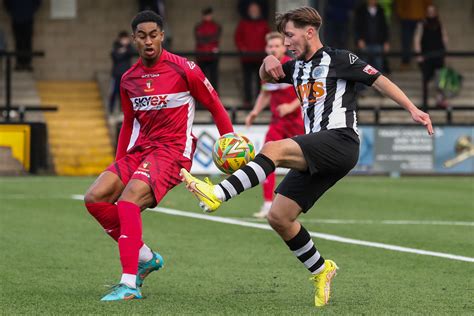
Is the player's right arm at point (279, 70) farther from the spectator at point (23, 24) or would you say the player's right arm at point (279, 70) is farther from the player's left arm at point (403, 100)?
the spectator at point (23, 24)

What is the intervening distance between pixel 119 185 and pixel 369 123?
47.5ft

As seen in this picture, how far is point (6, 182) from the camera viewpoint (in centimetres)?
1998

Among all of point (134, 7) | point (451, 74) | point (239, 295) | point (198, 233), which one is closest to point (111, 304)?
point (239, 295)

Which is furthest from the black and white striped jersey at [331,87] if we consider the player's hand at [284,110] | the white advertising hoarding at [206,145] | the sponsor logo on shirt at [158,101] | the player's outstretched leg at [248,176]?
the white advertising hoarding at [206,145]

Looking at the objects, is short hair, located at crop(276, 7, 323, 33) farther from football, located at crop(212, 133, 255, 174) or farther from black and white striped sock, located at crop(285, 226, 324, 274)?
black and white striped sock, located at crop(285, 226, 324, 274)

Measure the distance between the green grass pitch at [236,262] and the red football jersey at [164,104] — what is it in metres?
1.06

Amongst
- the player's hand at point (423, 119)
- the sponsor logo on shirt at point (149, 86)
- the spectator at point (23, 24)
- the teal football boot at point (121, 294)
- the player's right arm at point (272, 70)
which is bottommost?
the spectator at point (23, 24)

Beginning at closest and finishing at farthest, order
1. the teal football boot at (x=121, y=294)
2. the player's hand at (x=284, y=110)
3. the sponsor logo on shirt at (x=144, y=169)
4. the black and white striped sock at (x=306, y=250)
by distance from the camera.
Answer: the teal football boot at (x=121, y=294)
the black and white striped sock at (x=306, y=250)
the sponsor logo on shirt at (x=144, y=169)
the player's hand at (x=284, y=110)

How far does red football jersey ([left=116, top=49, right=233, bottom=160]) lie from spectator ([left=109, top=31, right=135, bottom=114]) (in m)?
14.6

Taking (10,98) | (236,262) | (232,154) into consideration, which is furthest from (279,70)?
Answer: (10,98)

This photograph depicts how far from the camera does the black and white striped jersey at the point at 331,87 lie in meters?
8.23

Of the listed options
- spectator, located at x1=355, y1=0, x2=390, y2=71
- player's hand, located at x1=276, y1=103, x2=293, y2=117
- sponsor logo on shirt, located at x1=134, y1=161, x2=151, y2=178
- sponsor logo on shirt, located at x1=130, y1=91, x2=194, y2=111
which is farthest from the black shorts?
spectator, located at x1=355, y1=0, x2=390, y2=71

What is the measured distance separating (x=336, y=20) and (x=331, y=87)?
58.4 ft

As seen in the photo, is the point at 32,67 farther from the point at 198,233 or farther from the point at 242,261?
the point at 242,261
